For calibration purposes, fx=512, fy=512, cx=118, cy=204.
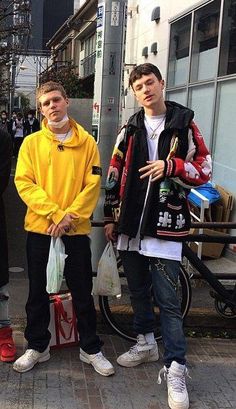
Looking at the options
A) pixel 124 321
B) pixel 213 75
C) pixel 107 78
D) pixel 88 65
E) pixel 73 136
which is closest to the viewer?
pixel 73 136

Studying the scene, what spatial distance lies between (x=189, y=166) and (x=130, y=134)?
489 millimetres

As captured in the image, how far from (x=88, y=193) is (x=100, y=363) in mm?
1158

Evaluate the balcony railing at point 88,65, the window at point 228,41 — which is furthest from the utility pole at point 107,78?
the balcony railing at point 88,65

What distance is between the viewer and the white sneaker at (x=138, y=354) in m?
3.57

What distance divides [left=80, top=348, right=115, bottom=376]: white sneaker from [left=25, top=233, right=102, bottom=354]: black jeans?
0.13 feet

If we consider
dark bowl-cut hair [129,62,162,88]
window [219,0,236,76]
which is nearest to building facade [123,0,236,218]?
window [219,0,236,76]

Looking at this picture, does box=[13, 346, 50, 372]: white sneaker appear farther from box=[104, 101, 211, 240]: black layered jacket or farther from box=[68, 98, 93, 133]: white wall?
box=[68, 98, 93, 133]: white wall

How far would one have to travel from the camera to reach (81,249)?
3.33 metres

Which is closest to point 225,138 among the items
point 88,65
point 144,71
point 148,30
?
point 144,71

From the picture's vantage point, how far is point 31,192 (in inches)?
126

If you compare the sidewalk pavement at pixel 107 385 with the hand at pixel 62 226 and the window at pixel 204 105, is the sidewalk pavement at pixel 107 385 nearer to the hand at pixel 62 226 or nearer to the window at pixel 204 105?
the hand at pixel 62 226

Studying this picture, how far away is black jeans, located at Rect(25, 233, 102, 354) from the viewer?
3.32m

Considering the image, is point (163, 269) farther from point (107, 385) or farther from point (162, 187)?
point (107, 385)

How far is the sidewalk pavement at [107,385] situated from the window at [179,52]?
637 centimetres
